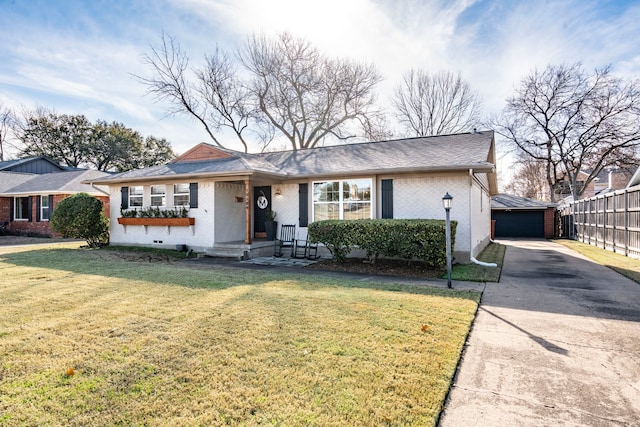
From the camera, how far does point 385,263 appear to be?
9.38 meters

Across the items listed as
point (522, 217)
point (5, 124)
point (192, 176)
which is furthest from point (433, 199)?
point (5, 124)

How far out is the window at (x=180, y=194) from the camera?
12070 millimetres

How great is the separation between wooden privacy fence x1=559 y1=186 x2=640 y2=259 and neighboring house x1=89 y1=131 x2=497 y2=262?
4231 millimetres

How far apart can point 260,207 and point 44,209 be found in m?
14.3

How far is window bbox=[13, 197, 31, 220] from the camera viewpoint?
19.8 meters

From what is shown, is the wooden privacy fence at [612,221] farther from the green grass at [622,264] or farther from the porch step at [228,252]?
the porch step at [228,252]

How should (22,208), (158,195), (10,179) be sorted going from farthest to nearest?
(10,179) → (22,208) → (158,195)

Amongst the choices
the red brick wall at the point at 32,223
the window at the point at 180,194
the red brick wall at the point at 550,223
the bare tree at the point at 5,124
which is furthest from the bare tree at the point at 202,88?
the red brick wall at the point at 550,223

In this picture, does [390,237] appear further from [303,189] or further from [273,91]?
[273,91]

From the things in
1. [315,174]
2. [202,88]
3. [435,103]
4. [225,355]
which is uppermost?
[202,88]

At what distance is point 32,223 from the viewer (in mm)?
19219

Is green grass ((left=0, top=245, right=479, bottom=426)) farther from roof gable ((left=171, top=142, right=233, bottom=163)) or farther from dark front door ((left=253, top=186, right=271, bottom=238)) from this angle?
roof gable ((left=171, top=142, right=233, bottom=163))

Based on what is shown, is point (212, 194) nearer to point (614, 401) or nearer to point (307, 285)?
point (307, 285)

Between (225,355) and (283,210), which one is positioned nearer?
(225,355)
